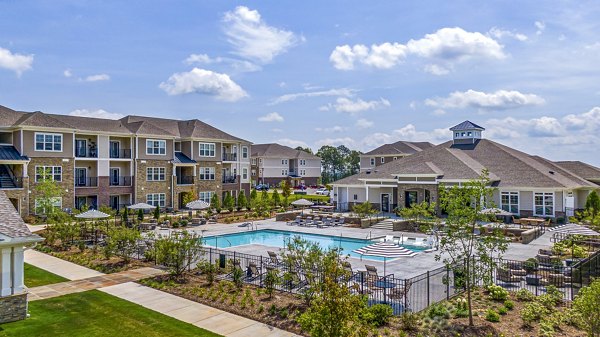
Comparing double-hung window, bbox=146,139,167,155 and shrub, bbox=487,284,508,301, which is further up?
double-hung window, bbox=146,139,167,155

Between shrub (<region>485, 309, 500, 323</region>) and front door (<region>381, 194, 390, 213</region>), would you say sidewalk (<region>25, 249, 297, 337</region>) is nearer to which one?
shrub (<region>485, 309, 500, 323</region>)

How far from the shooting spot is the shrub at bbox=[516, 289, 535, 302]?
14.0m

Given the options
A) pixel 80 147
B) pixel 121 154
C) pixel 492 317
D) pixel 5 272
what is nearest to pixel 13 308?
pixel 5 272

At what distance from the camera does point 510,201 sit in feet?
116

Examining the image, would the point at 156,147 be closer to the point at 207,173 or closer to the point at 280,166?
the point at 207,173

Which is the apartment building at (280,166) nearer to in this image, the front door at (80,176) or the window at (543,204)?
the front door at (80,176)

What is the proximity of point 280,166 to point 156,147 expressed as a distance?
135 feet

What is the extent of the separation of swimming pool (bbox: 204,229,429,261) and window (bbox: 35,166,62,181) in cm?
1582

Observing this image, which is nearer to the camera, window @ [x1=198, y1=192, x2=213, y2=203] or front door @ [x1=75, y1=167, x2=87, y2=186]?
front door @ [x1=75, y1=167, x2=87, y2=186]

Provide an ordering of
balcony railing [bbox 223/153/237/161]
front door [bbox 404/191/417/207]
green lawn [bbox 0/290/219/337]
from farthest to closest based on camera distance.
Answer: balcony railing [bbox 223/153/237/161], front door [bbox 404/191/417/207], green lawn [bbox 0/290/219/337]

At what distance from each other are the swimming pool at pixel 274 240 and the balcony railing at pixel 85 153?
18147 millimetres

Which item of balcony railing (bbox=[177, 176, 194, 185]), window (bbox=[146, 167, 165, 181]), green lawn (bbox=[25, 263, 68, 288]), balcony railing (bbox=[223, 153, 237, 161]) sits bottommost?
green lawn (bbox=[25, 263, 68, 288])

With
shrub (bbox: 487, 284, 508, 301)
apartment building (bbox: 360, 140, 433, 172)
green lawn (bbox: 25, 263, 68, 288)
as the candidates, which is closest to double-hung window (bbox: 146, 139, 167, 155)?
green lawn (bbox: 25, 263, 68, 288)

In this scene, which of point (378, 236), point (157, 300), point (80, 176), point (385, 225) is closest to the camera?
point (157, 300)
